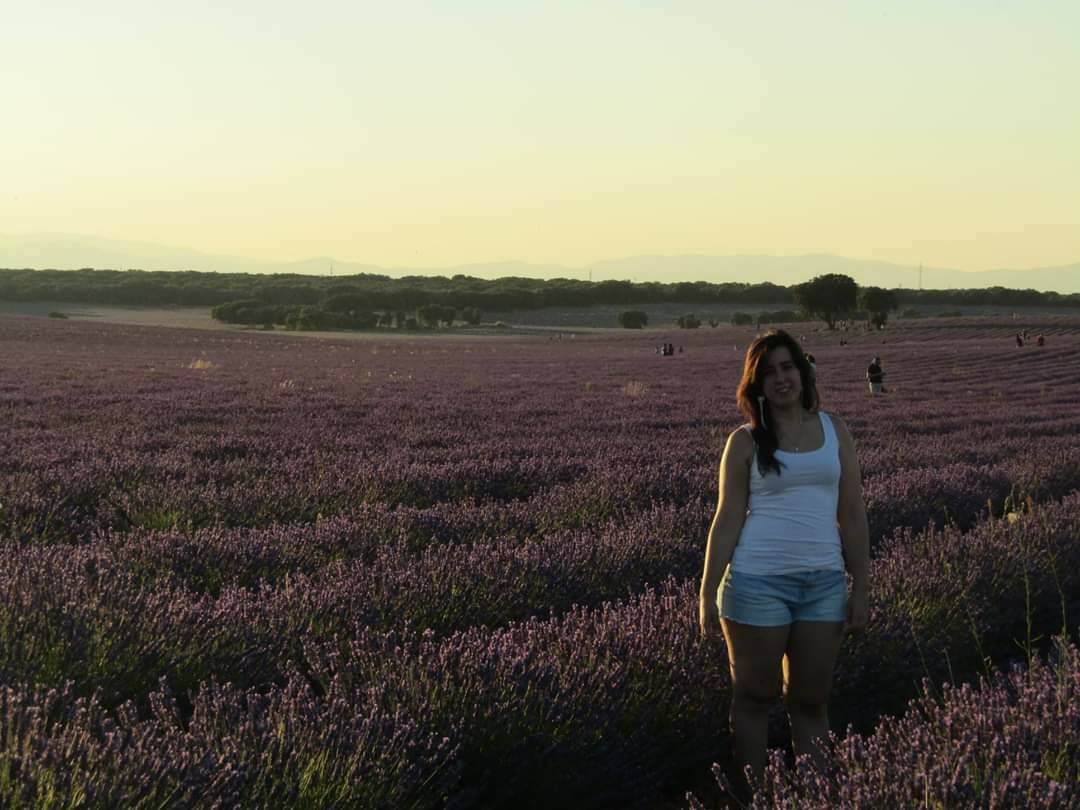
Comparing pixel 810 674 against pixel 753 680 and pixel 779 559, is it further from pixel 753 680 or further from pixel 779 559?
pixel 779 559

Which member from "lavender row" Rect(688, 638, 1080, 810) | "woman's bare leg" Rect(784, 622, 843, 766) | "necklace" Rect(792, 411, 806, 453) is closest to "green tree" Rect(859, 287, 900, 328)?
"necklace" Rect(792, 411, 806, 453)

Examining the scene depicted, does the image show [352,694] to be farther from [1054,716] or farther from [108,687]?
[1054,716]

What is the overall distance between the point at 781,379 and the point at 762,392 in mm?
78

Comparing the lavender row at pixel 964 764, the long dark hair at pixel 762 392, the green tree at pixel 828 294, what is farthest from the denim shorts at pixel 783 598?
the green tree at pixel 828 294

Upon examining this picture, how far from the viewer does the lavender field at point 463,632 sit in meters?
2.41

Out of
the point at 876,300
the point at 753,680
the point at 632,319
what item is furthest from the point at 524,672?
the point at 632,319

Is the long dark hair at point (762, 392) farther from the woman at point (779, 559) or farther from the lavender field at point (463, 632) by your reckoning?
the lavender field at point (463, 632)

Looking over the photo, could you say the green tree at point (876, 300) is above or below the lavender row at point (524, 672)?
above

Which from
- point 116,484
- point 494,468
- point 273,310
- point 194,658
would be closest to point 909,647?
point 194,658

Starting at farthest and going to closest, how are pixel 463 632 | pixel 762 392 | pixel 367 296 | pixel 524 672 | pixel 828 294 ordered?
pixel 367 296, pixel 828 294, pixel 463 632, pixel 762 392, pixel 524 672

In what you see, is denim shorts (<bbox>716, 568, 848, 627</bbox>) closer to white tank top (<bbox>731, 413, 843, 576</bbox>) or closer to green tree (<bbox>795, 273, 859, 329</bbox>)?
white tank top (<bbox>731, 413, 843, 576</bbox>)

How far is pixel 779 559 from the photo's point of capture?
10.6 ft

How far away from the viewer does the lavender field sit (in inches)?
94.9

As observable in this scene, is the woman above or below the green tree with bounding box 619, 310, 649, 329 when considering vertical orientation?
above
